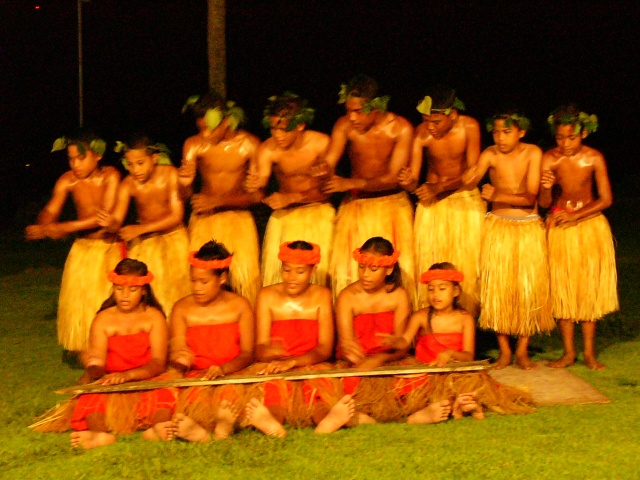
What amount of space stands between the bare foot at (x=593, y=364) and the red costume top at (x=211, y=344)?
1.65m

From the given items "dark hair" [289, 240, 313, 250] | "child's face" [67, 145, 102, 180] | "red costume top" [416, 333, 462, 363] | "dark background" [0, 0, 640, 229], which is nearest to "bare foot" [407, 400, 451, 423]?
"red costume top" [416, 333, 462, 363]

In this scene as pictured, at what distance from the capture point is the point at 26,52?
11.8 meters

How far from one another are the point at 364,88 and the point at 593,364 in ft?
5.25

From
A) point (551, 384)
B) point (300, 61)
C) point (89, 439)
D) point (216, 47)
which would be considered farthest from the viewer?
point (300, 61)

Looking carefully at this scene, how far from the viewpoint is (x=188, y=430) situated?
11.2 ft

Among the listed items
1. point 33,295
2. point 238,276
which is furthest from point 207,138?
point 33,295

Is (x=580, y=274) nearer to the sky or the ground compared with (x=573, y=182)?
nearer to the ground

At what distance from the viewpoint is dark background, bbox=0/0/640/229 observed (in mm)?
11328

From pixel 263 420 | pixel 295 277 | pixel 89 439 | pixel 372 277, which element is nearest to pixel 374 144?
pixel 372 277

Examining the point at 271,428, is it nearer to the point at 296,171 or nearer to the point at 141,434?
the point at 141,434

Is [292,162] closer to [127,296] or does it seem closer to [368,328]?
[368,328]

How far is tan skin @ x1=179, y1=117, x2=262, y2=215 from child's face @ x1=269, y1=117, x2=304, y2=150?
0.12m

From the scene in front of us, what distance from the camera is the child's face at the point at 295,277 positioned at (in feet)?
13.1

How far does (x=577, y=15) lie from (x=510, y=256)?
807 centimetres
